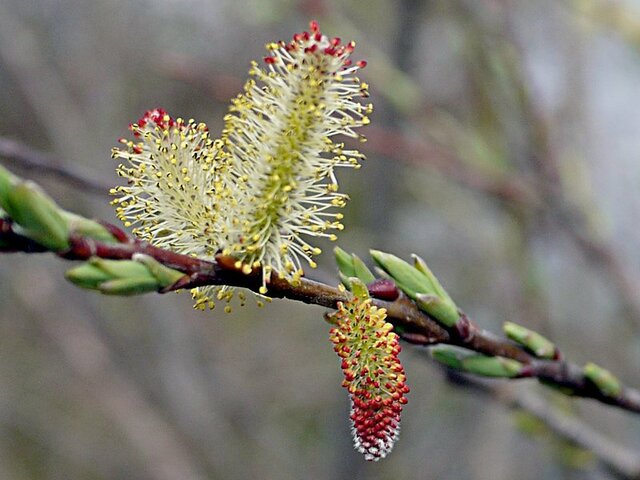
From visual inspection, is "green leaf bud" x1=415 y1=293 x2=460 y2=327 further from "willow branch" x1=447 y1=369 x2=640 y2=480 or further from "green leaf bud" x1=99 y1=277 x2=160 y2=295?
"willow branch" x1=447 y1=369 x2=640 y2=480

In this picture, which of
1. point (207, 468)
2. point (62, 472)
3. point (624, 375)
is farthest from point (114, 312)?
point (624, 375)

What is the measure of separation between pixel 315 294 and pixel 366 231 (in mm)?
2277

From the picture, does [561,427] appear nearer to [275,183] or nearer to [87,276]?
[275,183]

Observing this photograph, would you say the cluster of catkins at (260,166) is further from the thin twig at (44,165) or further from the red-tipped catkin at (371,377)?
the thin twig at (44,165)

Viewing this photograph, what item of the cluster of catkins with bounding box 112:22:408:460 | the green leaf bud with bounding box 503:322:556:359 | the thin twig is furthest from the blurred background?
the green leaf bud with bounding box 503:322:556:359

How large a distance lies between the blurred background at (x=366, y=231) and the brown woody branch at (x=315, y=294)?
2.16ft

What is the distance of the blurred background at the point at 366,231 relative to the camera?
1.96 meters

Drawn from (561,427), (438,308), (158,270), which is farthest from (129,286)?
(561,427)

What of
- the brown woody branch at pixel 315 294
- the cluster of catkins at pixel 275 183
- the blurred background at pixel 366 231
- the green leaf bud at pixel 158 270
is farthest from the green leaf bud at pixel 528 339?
the blurred background at pixel 366 231

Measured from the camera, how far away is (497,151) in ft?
7.59

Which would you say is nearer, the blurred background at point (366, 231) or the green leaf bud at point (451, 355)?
the green leaf bud at point (451, 355)

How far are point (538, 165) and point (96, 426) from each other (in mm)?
3606

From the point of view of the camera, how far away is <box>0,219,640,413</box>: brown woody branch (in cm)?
53

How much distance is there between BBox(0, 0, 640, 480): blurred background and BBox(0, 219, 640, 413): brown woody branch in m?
0.66
